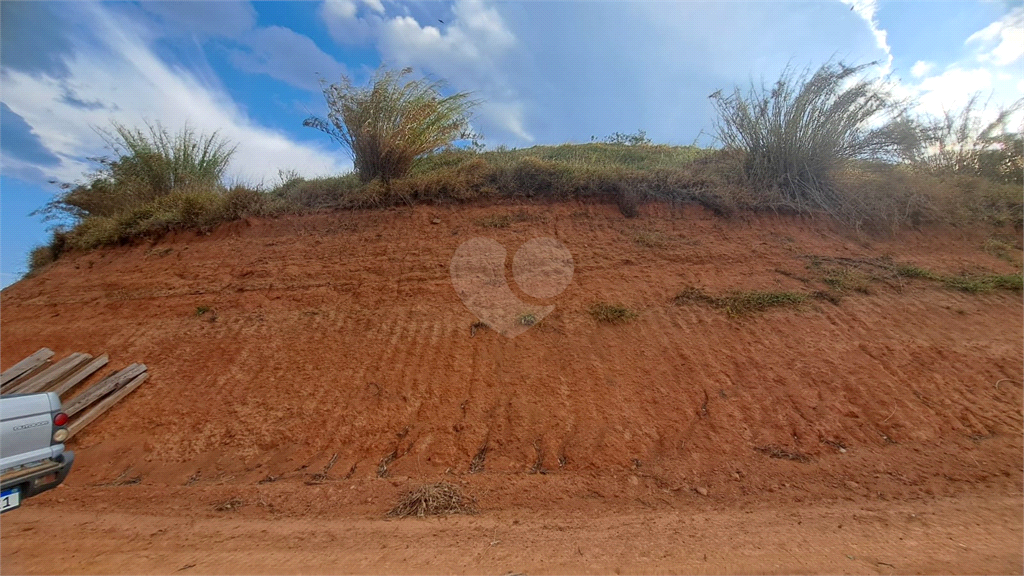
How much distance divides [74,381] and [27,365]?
1.06m

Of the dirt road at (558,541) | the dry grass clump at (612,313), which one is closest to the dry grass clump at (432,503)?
the dirt road at (558,541)

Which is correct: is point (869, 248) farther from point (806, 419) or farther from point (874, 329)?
point (806, 419)

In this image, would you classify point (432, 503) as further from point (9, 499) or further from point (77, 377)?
point (77, 377)

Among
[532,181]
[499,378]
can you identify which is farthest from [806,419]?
[532,181]

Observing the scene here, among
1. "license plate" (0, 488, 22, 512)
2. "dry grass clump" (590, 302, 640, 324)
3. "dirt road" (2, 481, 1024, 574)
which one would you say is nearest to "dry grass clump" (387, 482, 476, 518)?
"dirt road" (2, 481, 1024, 574)

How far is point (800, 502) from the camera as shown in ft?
12.8

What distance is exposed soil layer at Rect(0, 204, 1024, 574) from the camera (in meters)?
3.50

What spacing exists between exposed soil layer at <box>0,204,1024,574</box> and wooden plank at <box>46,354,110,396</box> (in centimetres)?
22

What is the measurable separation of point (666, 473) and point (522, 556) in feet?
5.79

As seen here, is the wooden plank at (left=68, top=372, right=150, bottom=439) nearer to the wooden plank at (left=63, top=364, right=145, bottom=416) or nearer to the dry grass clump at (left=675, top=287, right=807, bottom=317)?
the wooden plank at (left=63, top=364, right=145, bottom=416)

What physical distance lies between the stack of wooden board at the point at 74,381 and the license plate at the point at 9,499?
2751 mm

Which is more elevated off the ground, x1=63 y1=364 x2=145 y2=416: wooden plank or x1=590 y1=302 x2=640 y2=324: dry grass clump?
x1=590 y1=302 x2=640 y2=324: dry grass clump

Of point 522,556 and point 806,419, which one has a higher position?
point 806,419

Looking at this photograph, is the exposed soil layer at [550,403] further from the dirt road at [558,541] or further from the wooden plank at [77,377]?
the wooden plank at [77,377]
